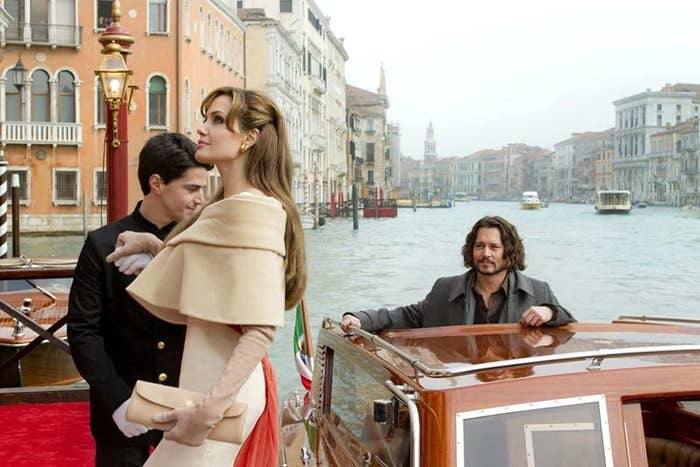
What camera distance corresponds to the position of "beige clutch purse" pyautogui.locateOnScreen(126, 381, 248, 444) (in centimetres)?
168

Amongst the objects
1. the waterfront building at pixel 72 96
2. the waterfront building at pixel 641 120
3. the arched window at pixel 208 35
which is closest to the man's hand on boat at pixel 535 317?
the waterfront building at pixel 72 96

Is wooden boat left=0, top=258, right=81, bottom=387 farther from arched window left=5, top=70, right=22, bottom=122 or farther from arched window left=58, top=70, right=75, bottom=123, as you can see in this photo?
arched window left=58, top=70, right=75, bottom=123

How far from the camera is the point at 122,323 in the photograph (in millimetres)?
2199

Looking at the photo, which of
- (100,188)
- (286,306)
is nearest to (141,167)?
(286,306)

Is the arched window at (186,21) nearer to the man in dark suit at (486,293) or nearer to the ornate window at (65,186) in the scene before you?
the ornate window at (65,186)

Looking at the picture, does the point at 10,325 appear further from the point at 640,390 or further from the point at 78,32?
the point at 78,32

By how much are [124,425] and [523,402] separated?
0.83 m

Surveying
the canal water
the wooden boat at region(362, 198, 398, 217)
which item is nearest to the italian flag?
the canal water

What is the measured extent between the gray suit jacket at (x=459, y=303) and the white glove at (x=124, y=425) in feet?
4.01

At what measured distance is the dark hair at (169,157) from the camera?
7.19 ft

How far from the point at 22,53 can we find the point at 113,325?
29.5m

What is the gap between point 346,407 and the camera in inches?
96.5

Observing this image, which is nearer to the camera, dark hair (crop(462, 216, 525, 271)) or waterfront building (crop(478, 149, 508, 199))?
dark hair (crop(462, 216, 525, 271))

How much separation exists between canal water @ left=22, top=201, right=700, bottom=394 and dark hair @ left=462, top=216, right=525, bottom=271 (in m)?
6.82
